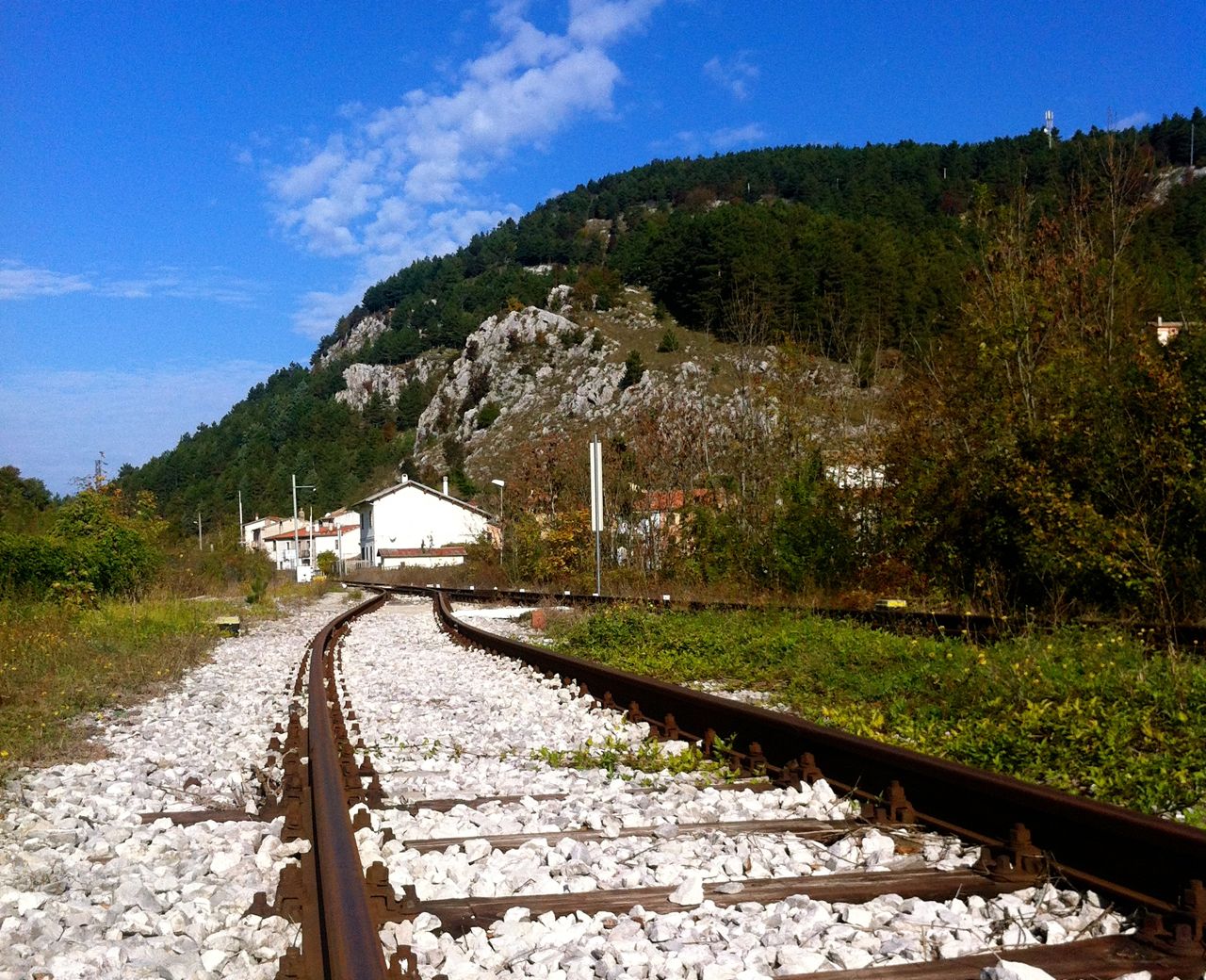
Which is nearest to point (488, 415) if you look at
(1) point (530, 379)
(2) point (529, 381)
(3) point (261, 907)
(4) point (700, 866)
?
(2) point (529, 381)

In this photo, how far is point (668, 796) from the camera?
497cm

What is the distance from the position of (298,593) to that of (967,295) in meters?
30.5

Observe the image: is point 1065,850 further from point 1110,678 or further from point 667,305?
point 667,305

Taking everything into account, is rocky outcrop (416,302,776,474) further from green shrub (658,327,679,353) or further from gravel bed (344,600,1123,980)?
gravel bed (344,600,1123,980)

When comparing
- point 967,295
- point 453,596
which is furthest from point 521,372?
point 967,295

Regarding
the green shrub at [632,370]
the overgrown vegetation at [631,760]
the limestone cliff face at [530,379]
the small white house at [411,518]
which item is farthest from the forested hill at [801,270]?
the small white house at [411,518]

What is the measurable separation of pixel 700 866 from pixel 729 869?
11cm

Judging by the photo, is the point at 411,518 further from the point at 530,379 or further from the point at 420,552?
the point at 530,379

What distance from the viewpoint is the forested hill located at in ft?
71.8

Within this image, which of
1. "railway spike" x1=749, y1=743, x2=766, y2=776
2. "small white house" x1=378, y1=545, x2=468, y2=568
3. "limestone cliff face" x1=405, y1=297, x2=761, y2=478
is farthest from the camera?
"limestone cliff face" x1=405, y1=297, x2=761, y2=478

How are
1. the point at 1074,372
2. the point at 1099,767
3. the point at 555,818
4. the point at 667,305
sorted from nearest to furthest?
the point at 555,818 → the point at 1099,767 → the point at 1074,372 → the point at 667,305

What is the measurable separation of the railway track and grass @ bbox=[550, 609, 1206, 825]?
3.05ft

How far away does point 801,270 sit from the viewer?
260 ft

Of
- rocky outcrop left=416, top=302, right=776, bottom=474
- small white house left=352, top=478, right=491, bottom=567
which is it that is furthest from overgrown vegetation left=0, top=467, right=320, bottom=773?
rocky outcrop left=416, top=302, right=776, bottom=474
